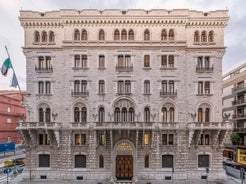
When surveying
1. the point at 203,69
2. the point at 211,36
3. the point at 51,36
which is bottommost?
the point at 203,69

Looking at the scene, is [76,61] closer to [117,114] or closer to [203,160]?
[117,114]

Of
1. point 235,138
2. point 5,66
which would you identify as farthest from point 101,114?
point 235,138

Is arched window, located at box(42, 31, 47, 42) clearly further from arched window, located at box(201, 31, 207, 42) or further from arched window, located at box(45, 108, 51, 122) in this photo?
arched window, located at box(201, 31, 207, 42)

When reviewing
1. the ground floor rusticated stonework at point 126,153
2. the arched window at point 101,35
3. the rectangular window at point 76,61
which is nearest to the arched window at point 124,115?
the ground floor rusticated stonework at point 126,153

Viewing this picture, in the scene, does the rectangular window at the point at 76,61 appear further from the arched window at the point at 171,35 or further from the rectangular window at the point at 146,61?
the arched window at the point at 171,35

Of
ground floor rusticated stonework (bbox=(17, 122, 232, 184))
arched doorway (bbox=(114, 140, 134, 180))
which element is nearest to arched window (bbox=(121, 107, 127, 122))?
ground floor rusticated stonework (bbox=(17, 122, 232, 184))

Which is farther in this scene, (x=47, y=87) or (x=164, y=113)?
(x=47, y=87)

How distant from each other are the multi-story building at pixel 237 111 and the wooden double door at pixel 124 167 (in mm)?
29608

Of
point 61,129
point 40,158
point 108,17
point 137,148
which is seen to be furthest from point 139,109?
point 40,158

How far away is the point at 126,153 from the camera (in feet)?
102

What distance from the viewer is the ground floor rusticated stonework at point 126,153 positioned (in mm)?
30469

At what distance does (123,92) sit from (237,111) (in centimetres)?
3585

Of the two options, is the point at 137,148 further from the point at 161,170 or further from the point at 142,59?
the point at 142,59

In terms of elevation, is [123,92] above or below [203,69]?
below
